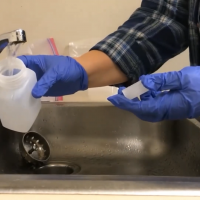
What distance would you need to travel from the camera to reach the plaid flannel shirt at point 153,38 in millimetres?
723

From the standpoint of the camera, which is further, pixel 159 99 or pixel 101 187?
pixel 159 99

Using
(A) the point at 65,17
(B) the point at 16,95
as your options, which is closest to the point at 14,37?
(B) the point at 16,95

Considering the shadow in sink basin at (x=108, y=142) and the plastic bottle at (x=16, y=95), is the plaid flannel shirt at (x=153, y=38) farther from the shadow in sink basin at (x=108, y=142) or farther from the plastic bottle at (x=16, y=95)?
the plastic bottle at (x=16, y=95)

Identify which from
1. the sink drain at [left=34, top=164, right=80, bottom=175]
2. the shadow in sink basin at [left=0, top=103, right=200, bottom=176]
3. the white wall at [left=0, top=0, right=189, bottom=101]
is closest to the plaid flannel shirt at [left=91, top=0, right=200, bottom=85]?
the shadow in sink basin at [left=0, top=103, right=200, bottom=176]

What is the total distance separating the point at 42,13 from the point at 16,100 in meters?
0.75

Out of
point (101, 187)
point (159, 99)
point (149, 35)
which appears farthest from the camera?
point (149, 35)

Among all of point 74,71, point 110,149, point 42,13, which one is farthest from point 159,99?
point 42,13

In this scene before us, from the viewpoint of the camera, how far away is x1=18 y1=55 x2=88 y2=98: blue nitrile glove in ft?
2.00

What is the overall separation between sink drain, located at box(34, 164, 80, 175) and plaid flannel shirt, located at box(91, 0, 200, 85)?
28cm

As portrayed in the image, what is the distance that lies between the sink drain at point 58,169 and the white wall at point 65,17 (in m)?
0.51

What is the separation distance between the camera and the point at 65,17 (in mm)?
1132

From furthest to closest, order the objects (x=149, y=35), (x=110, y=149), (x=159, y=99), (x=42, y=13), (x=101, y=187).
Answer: (x=42, y=13) < (x=110, y=149) < (x=149, y=35) < (x=159, y=99) < (x=101, y=187)

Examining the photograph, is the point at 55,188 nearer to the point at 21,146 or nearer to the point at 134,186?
the point at 134,186

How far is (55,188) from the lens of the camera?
1.30 ft
